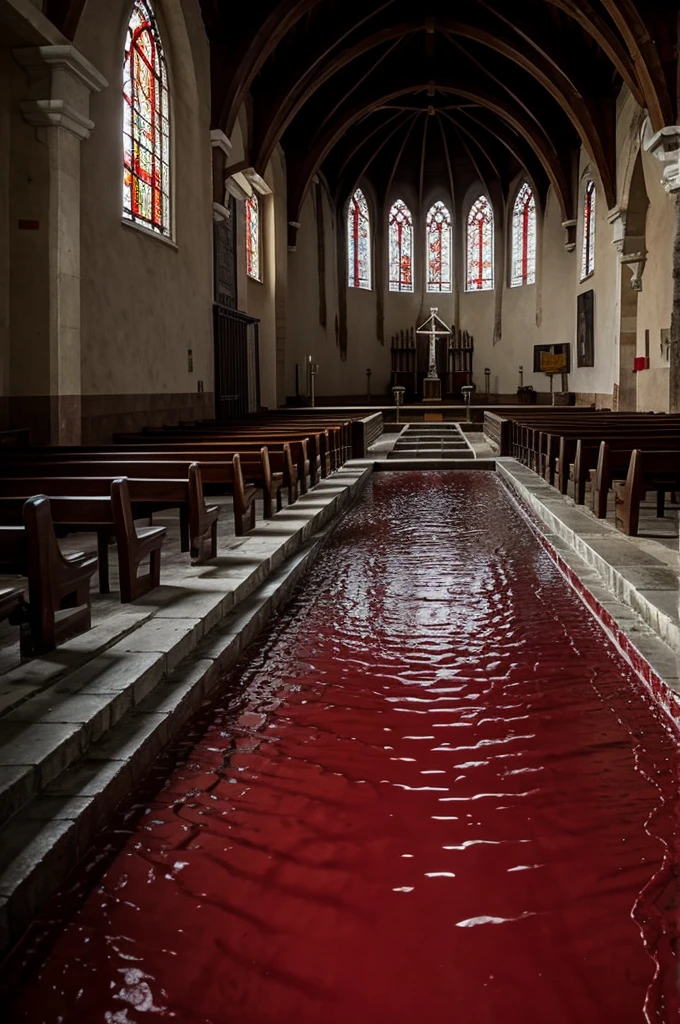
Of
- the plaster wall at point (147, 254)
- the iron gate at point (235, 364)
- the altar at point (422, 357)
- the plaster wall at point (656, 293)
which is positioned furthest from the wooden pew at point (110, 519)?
the altar at point (422, 357)

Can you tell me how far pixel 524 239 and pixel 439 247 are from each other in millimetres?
3147

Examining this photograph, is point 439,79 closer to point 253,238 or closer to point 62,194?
point 253,238

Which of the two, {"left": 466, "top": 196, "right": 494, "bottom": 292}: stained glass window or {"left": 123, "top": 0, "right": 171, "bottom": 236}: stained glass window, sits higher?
{"left": 466, "top": 196, "right": 494, "bottom": 292}: stained glass window

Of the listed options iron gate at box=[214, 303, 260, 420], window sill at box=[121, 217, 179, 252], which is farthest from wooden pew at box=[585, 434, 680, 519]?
iron gate at box=[214, 303, 260, 420]

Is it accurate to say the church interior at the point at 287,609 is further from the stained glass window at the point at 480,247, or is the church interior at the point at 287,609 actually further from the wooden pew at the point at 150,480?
the stained glass window at the point at 480,247

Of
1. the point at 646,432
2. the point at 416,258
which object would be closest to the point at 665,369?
the point at 646,432

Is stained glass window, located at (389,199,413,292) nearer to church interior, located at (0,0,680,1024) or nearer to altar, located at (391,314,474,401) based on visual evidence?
altar, located at (391,314,474,401)

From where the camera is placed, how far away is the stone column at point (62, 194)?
8.64m

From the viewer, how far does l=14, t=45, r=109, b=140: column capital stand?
8.57 metres

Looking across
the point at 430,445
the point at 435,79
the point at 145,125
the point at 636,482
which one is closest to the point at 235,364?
the point at 430,445

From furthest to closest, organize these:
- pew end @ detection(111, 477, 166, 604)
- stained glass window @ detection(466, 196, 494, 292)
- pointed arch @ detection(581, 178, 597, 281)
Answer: stained glass window @ detection(466, 196, 494, 292) → pointed arch @ detection(581, 178, 597, 281) → pew end @ detection(111, 477, 166, 604)

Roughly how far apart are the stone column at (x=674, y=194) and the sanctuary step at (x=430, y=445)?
317 centimetres

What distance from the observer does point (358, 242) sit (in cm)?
2786

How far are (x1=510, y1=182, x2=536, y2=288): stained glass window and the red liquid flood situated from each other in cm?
2452
